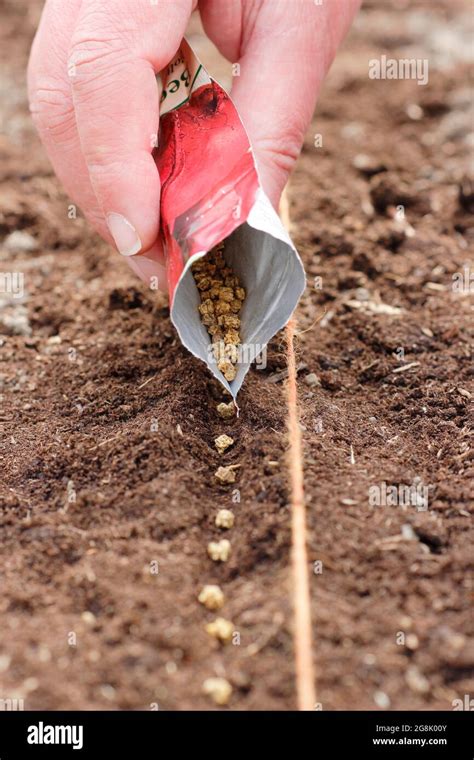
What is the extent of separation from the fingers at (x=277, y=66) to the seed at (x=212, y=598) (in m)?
1.09

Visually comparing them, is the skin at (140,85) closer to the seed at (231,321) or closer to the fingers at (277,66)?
the fingers at (277,66)

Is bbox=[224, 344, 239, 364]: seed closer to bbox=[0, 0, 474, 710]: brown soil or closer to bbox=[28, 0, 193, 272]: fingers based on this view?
bbox=[0, 0, 474, 710]: brown soil

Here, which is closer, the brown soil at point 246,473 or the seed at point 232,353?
the brown soil at point 246,473

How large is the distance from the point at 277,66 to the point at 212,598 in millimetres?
1420

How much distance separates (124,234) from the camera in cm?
192

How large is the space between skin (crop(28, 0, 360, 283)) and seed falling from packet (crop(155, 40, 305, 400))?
3.9 inches

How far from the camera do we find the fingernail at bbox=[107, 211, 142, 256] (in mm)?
1889

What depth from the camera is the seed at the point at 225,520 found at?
5.68 ft

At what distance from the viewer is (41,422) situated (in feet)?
7.00

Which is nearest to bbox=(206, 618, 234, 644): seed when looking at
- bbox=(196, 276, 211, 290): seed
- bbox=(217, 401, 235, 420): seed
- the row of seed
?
the row of seed

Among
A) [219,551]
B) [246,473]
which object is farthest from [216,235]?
[219,551]

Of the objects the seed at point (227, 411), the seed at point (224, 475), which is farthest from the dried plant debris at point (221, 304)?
the seed at point (224, 475)
